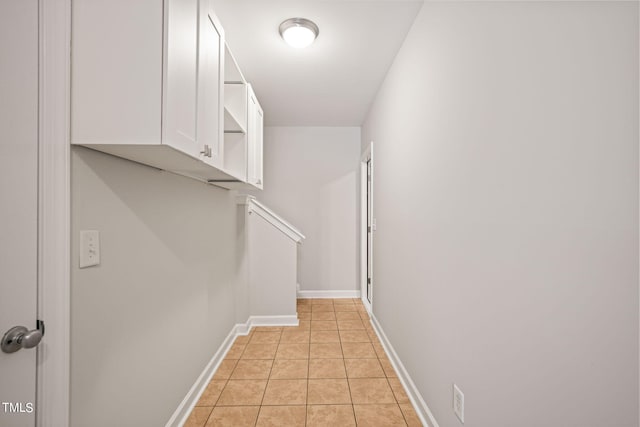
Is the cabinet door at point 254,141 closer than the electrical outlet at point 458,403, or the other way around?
the electrical outlet at point 458,403

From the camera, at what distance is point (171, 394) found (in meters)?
1.62

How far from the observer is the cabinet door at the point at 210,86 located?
132cm

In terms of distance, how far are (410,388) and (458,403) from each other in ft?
2.31

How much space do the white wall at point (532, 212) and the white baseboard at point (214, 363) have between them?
55.9 inches

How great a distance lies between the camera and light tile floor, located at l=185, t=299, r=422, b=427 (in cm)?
180

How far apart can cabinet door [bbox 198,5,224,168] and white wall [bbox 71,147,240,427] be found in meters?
0.31

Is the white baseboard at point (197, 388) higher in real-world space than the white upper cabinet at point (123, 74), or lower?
lower

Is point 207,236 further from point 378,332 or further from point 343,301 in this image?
point 343,301

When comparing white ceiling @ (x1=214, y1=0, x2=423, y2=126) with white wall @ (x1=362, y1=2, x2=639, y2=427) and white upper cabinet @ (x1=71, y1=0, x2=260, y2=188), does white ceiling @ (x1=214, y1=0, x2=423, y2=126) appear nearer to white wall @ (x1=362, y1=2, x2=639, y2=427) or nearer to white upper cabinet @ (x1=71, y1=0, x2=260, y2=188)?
white wall @ (x1=362, y1=2, x2=639, y2=427)

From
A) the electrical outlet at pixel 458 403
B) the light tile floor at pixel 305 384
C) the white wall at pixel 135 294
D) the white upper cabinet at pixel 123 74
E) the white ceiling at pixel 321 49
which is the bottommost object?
the light tile floor at pixel 305 384

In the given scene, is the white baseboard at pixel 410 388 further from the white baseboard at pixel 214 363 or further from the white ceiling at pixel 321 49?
the white ceiling at pixel 321 49

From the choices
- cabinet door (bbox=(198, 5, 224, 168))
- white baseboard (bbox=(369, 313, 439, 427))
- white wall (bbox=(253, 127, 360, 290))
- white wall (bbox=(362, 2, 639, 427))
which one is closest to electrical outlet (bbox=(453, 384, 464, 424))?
white wall (bbox=(362, 2, 639, 427))

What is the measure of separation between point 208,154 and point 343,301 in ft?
11.3

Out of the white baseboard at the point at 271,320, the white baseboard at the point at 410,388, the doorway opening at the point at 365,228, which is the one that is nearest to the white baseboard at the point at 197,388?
the white baseboard at the point at 271,320
